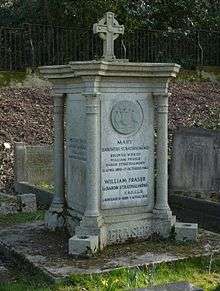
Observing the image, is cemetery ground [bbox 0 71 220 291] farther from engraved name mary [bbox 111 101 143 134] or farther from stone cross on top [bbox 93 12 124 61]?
stone cross on top [bbox 93 12 124 61]

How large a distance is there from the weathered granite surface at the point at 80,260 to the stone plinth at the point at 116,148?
0.24 meters

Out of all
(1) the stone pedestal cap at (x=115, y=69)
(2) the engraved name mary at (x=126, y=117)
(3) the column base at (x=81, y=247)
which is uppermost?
(1) the stone pedestal cap at (x=115, y=69)

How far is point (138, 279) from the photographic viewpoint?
17.4 ft

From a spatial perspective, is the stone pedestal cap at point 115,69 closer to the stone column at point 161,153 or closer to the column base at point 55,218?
the stone column at point 161,153

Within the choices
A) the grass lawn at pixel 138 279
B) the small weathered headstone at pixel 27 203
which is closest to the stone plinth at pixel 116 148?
the grass lawn at pixel 138 279

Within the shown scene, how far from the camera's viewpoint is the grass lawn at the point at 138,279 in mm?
5234

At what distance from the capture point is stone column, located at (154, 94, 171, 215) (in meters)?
6.68

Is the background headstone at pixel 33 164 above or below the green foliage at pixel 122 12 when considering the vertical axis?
below

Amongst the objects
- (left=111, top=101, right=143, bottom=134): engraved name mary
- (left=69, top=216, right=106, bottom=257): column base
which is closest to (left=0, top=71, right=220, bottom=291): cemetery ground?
(left=69, top=216, right=106, bottom=257): column base

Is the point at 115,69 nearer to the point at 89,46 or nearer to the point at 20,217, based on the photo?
the point at 20,217

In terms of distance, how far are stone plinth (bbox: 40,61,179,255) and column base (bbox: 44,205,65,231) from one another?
0.16m

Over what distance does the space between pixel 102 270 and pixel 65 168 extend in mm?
1996

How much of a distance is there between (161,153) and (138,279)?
75.1 inches

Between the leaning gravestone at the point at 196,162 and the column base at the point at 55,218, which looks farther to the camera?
the leaning gravestone at the point at 196,162
